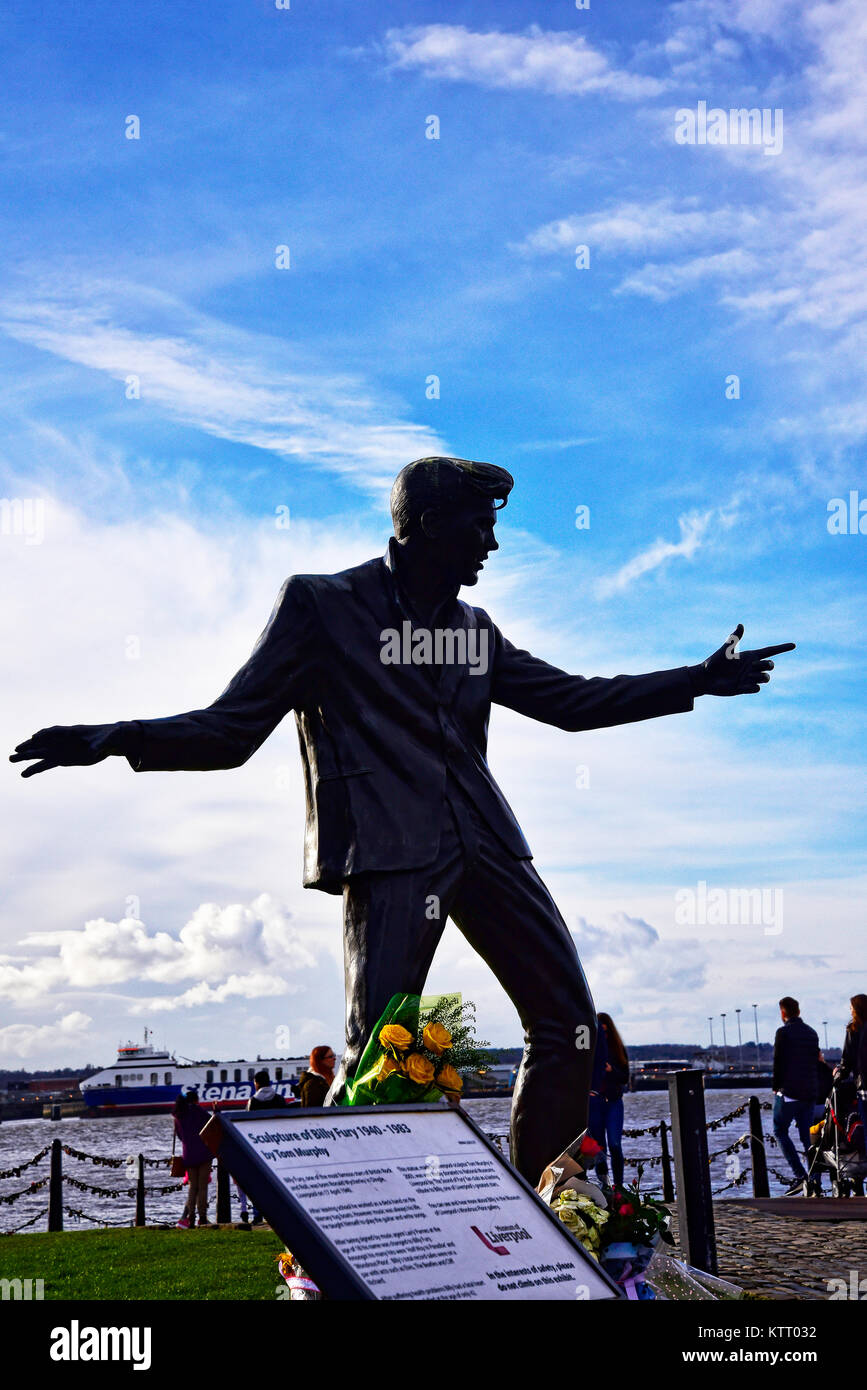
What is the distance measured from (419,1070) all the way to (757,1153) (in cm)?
975

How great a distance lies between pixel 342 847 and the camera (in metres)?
4.67

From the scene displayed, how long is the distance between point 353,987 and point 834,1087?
8628mm

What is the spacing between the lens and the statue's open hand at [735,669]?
5.28 metres

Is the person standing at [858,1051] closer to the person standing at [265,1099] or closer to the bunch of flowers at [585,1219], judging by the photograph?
the person standing at [265,1099]

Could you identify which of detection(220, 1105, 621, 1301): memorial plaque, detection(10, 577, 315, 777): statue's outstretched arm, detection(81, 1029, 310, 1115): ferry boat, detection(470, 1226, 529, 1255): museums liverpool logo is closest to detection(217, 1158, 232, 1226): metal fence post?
detection(10, 577, 315, 777): statue's outstretched arm

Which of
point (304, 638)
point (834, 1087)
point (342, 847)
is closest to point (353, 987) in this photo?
point (342, 847)

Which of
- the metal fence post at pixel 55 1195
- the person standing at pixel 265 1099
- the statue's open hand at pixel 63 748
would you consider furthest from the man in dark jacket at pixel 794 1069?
the statue's open hand at pixel 63 748

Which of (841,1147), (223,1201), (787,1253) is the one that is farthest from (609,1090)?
(787,1253)

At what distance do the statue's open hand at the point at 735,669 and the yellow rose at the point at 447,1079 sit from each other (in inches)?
76.8

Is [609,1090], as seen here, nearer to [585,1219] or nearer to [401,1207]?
[585,1219]

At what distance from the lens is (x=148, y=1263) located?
851 cm

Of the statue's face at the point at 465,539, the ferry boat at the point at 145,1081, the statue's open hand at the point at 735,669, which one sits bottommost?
the ferry boat at the point at 145,1081

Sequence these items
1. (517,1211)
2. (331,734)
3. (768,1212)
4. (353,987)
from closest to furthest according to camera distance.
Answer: (517,1211) < (353,987) < (331,734) < (768,1212)
